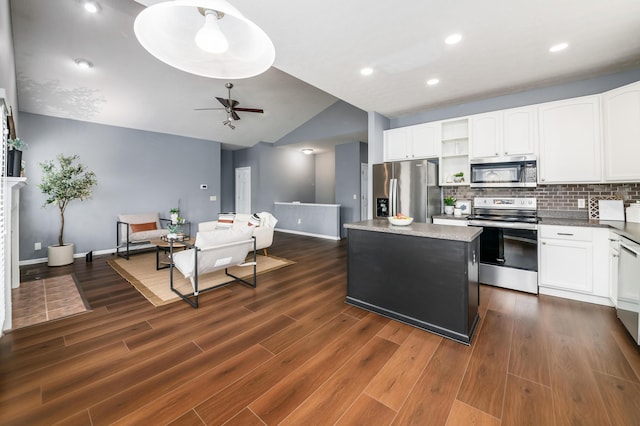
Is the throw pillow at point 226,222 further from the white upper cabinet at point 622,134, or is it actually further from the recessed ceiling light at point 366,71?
the white upper cabinet at point 622,134

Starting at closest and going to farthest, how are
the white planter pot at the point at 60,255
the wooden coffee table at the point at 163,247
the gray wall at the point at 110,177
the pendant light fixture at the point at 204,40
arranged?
1. the pendant light fixture at the point at 204,40
2. the wooden coffee table at the point at 163,247
3. the white planter pot at the point at 60,255
4. the gray wall at the point at 110,177

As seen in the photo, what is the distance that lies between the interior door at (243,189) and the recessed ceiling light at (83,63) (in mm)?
4831

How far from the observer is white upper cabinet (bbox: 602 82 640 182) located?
271 cm

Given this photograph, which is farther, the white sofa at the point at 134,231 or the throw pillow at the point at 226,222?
the throw pillow at the point at 226,222

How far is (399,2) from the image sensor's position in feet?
6.71

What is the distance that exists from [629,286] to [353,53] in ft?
11.0

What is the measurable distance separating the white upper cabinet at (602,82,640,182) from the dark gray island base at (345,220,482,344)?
2046 millimetres

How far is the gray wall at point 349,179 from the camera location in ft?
23.8

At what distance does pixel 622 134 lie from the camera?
9.20 ft

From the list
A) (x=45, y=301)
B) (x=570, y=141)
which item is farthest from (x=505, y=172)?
(x=45, y=301)

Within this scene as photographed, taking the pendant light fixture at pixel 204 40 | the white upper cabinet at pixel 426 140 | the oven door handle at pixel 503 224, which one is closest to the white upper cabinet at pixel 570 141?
the oven door handle at pixel 503 224

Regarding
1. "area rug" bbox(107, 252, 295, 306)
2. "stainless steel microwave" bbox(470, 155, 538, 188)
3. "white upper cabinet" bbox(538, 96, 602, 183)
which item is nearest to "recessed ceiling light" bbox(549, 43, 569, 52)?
"white upper cabinet" bbox(538, 96, 602, 183)

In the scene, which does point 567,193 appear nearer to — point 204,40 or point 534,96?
point 534,96

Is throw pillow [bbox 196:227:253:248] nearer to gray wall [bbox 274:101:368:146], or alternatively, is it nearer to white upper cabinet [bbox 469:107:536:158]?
white upper cabinet [bbox 469:107:536:158]
